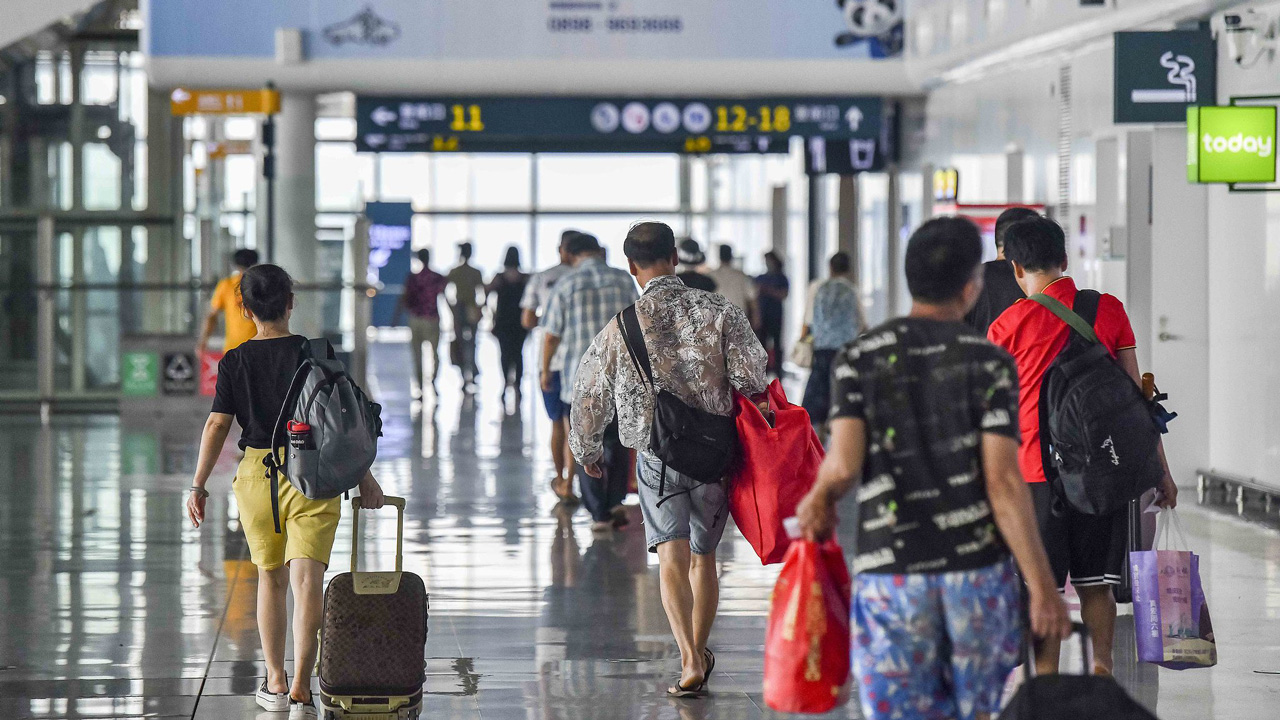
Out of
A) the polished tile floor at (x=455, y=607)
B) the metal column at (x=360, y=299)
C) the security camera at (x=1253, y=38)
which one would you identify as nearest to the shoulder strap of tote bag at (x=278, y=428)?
the polished tile floor at (x=455, y=607)

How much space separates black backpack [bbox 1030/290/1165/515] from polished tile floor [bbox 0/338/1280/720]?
33.5 inches

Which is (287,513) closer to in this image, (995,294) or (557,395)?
(995,294)

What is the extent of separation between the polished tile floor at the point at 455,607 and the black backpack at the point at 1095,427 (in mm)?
852

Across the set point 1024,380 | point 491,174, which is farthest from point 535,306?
point 491,174

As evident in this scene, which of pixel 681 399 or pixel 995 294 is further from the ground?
pixel 995 294

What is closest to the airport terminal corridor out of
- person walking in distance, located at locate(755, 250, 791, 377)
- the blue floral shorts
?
the blue floral shorts

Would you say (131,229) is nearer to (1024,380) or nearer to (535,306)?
(535,306)

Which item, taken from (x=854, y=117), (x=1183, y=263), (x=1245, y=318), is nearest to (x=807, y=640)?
(x=1245, y=318)

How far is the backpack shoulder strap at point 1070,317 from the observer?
5.49 metres

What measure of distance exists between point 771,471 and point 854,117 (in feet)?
38.7

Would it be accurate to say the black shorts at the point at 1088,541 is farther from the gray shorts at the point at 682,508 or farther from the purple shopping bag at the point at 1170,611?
the gray shorts at the point at 682,508

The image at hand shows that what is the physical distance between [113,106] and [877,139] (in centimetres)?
884

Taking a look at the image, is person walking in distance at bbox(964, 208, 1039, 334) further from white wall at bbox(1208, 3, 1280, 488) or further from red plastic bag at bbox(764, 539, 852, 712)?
white wall at bbox(1208, 3, 1280, 488)

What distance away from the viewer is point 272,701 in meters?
5.88
